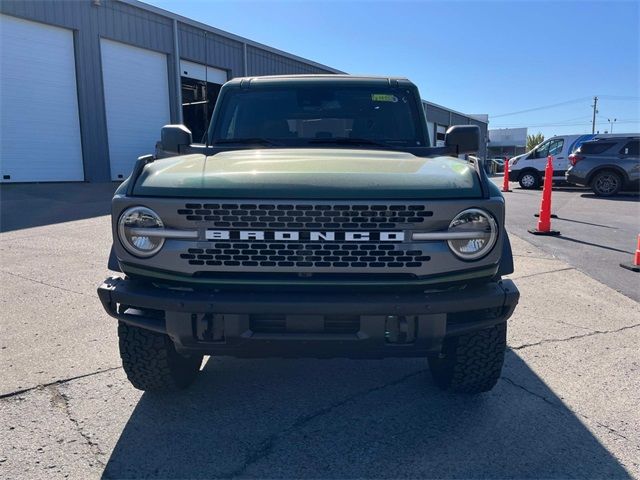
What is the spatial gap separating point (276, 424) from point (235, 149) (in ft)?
5.88

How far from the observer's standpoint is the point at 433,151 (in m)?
3.43

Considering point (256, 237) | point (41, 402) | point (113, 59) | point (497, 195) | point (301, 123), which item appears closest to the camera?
point (256, 237)

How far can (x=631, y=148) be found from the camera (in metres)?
15.7

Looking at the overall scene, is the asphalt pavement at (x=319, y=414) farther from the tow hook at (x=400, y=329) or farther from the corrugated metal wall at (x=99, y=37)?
the corrugated metal wall at (x=99, y=37)

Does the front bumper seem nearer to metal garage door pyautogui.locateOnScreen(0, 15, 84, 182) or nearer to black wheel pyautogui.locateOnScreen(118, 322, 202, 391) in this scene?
black wheel pyautogui.locateOnScreen(118, 322, 202, 391)

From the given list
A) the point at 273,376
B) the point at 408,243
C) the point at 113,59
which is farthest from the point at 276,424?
the point at 113,59

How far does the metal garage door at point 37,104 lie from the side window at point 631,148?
17.1m

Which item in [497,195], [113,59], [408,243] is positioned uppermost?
[113,59]

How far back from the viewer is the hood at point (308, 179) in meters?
2.29

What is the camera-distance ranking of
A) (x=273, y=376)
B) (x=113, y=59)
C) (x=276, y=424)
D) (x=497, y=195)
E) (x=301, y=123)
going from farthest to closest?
1. (x=113, y=59)
2. (x=301, y=123)
3. (x=273, y=376)
4. (x=276, y=424)
5. (x=497, y=195)

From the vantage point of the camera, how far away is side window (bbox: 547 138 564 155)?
19.2 m

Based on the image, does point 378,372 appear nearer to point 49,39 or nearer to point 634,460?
point 634,460

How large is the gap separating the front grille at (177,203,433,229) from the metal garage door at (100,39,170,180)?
15.8 m

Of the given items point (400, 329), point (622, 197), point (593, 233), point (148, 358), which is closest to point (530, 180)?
point (622, 197)
